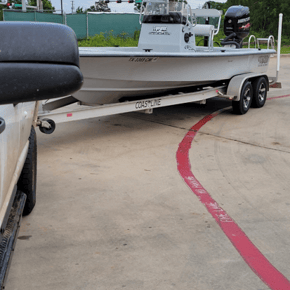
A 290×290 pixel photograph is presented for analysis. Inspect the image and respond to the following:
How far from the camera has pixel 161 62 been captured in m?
6.04

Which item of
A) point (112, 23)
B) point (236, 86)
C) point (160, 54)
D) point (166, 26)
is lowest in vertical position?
point (236, 86)

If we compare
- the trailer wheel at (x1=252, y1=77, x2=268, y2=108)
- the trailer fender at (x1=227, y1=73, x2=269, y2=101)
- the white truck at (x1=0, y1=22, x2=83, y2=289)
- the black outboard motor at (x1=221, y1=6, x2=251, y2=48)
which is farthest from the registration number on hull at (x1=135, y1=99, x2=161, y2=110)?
the white truck at (x1=0, y1=22, x2=83, y2=289)

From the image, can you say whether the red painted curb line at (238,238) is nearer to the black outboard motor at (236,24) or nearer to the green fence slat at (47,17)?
the black outboard motor at (236,24)

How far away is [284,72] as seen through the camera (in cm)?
1497

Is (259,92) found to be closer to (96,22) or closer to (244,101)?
(244,101)

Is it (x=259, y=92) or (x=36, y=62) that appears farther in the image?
(x=259, y=92)

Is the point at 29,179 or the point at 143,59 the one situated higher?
the point at 143,59

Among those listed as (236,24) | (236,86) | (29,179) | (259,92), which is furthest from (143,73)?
(236,24)

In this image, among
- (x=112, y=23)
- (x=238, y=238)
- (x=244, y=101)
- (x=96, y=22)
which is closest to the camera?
(x=238, y=238)

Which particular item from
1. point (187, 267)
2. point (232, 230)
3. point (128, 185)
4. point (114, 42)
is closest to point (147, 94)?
point (128, 185)

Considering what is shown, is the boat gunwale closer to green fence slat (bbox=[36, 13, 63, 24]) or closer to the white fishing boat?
the white fishing boat

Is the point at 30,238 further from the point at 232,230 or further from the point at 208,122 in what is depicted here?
the point at 208,122

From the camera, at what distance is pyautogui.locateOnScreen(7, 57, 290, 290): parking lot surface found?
8.84 ft

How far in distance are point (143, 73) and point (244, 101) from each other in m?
2.79
